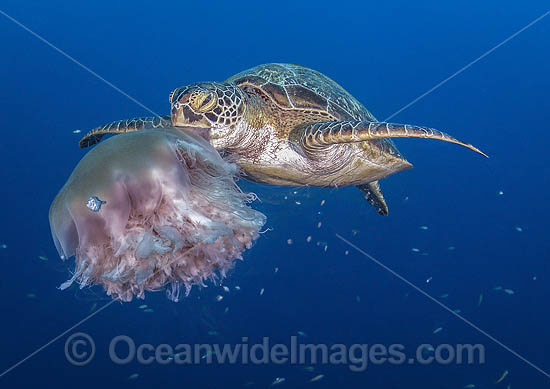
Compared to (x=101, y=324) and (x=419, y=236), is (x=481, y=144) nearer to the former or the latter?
(x=419, y=236)

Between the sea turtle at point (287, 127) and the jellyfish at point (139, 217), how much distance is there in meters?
1.34

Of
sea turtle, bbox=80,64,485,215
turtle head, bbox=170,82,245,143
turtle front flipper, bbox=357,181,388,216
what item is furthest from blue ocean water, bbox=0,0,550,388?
turtle head, bbox=170,82,245,143

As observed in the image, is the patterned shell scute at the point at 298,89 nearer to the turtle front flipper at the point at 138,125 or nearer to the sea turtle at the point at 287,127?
the sea turtle at the point at 287,127

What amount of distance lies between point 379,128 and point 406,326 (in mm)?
12128

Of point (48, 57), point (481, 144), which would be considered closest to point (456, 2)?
point (481, 144)

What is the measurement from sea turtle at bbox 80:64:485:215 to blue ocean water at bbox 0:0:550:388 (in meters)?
1.28

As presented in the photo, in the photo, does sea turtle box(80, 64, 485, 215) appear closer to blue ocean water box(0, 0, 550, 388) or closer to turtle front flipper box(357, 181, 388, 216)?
turtle front flipper box(357, 181, 388, 216)

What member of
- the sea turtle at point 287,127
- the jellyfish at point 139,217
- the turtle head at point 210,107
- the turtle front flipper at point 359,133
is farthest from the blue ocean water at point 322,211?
the turtle front flipper at point 359,133

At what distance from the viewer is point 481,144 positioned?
112 ft

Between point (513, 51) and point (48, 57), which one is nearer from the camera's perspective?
point (48, 57)

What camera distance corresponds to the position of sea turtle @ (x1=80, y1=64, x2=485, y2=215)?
3.61 meters

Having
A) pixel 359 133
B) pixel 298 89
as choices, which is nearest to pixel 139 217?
pixel 359 133

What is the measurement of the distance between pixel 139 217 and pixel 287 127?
276 centimetres

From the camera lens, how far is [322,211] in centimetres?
1080
